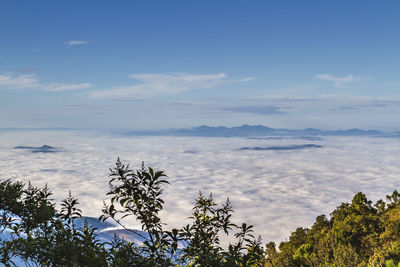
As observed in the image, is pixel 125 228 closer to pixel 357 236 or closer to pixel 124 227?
pixel 124 227

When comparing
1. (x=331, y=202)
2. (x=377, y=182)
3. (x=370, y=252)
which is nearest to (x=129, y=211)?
(x=370, y=252)

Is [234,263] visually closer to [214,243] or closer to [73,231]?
[214,243]

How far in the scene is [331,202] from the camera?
163 m

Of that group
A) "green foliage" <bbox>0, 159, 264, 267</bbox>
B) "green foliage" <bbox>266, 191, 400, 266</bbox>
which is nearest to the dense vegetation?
"green foliage" <bbox>0, 159, 264, 267</bbox>

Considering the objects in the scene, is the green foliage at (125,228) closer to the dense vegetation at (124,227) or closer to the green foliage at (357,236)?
the dense vegetation at (124,227)

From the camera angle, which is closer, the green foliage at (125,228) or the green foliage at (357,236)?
the green foliage at (125,228)

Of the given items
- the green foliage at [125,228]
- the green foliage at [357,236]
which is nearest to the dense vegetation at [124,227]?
the green foliage at [125,228]

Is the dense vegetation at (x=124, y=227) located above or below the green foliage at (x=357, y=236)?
above

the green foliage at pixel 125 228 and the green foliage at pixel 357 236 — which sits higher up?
the green foliage at pixel 125 228

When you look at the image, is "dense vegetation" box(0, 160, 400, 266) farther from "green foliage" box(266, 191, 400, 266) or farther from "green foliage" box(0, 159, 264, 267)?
"green foliage" box(266, 191, 400, 266)

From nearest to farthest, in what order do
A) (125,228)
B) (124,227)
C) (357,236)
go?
(124,227) < (125,228) < (357,236)

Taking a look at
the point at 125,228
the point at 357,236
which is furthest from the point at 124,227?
the point at 357,236

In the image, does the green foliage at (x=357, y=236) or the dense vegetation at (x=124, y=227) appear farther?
the green foliage at (x=357, y=236)

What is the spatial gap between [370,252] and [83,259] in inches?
992
